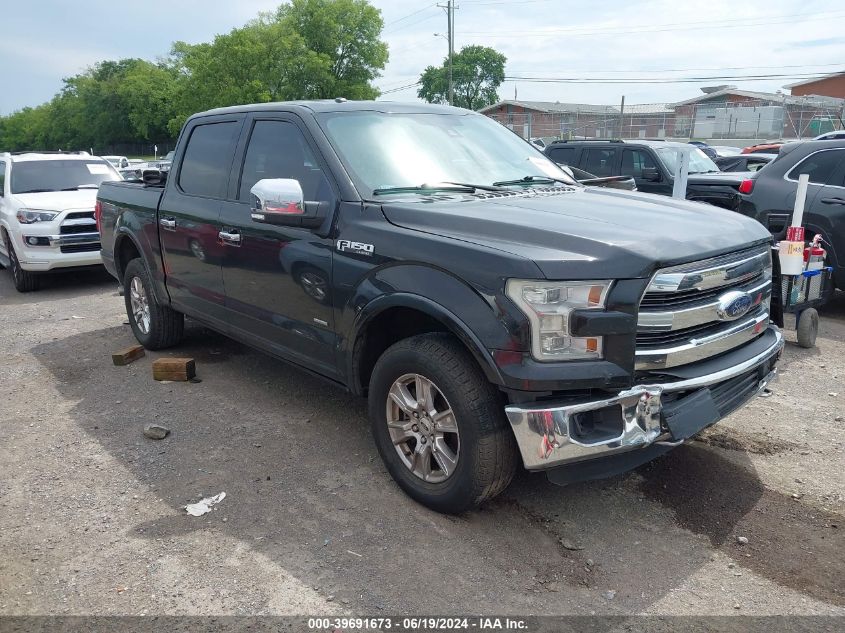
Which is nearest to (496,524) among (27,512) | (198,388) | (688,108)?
(27,512)

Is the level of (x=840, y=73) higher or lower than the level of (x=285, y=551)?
higher

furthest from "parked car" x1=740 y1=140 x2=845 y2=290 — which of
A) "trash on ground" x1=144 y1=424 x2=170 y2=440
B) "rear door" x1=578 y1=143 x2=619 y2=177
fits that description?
"trash on ground" x1=144 y1=424 x2=170 y2=440

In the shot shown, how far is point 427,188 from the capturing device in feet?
12.7

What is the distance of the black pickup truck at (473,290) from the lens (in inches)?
114

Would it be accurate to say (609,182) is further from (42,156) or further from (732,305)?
(42,156)

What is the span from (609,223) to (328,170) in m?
1.57

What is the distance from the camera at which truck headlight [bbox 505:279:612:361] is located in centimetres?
288

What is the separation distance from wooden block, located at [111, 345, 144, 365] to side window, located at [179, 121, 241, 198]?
5.38 ft

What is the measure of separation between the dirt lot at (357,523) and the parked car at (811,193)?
2.59m

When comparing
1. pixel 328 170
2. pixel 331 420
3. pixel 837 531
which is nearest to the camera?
pixel 837 531

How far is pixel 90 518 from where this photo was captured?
354 centimetres

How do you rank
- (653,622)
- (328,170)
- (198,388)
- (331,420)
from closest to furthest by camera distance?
(653,622) < (328,170) < (331,420) < (198,388)

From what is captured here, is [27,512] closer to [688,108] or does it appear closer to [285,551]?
[285,551]

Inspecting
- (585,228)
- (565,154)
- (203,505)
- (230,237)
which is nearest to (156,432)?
(203,505)
